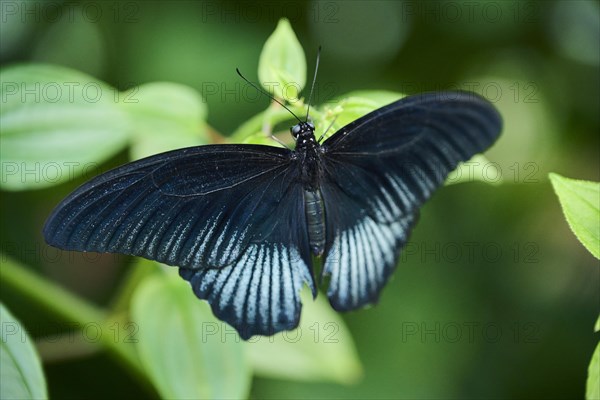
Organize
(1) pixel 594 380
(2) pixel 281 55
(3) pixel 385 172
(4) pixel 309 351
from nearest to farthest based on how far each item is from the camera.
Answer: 1. (1) pixel 594 380
2. (3) pixel 385 172
3. (2) pixel 281 55
4. (4) pixel 309 351

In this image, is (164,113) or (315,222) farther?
(164,113)

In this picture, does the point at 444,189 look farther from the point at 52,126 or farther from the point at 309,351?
the point at 52,126

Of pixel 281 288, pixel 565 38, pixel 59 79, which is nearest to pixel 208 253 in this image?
pixel 281 288

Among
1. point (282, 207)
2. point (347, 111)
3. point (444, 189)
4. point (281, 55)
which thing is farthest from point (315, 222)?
point (444, 189)

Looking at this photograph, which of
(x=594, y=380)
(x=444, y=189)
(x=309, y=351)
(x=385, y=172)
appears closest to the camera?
(x=594, y=380)

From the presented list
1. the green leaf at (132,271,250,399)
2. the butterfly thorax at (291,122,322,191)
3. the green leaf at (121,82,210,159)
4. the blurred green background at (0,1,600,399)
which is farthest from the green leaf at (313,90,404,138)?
the blurred green background at (0,1,600,399)

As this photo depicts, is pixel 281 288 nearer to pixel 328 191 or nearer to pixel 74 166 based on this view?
pixel 328 191
